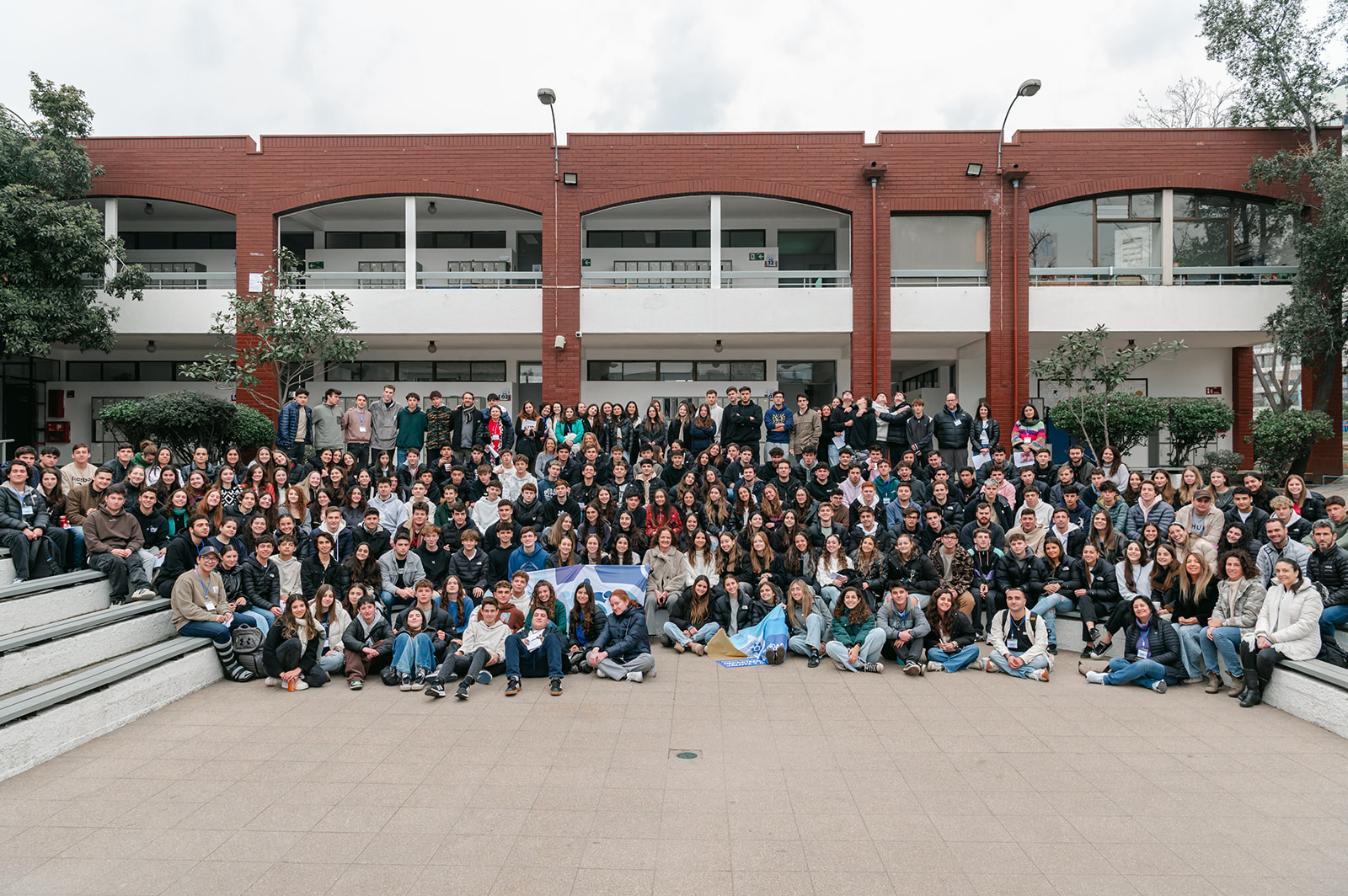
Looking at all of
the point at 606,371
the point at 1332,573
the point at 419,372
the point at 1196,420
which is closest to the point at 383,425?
the point at 419,372

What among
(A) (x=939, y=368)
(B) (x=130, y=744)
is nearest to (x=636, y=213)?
(A) (x=939, y=368)

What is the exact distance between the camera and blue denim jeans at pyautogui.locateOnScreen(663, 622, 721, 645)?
901cm

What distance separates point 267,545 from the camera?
27.7 feet

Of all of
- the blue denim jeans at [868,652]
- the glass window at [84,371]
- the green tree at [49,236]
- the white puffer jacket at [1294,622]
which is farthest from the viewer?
the glass window at [84,371]

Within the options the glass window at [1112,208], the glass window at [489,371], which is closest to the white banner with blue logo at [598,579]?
the glass window at [489,371]

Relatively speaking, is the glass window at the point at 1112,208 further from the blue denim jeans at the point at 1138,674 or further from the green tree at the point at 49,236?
the green tree at the point at 49,236

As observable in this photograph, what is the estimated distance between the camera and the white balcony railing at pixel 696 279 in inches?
752

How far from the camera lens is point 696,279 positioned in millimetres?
20000

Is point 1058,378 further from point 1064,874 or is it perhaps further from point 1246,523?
point 1064,874

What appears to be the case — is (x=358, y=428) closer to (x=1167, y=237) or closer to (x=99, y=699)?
(x=99, y=699)

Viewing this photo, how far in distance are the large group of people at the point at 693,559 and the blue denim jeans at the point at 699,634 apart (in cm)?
2

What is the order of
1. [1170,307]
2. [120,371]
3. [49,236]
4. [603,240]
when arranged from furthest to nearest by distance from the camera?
[603,240]
[120,371]
[1170,307]
[49,236]

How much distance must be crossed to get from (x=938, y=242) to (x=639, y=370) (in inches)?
350

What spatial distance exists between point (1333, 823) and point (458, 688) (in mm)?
6848
